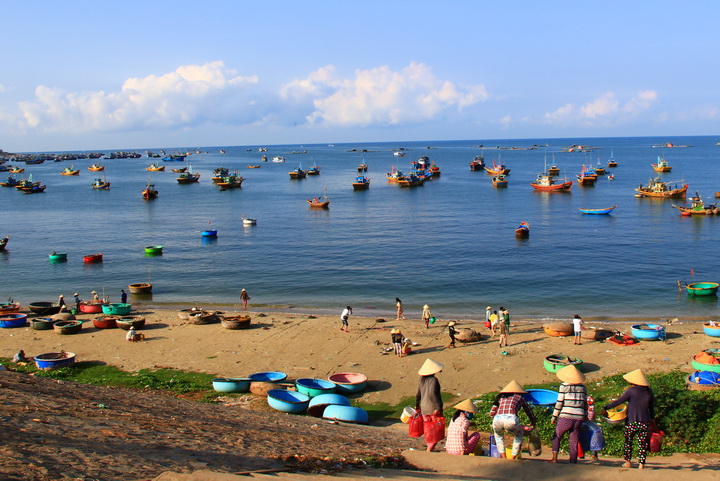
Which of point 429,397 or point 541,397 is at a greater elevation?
point 429,397

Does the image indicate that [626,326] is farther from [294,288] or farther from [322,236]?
[322,236]

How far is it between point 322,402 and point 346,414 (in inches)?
47.2

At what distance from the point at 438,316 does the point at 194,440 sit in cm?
2289

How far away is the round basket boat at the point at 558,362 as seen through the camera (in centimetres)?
2062

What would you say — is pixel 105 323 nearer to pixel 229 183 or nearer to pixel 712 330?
pixel 712 330

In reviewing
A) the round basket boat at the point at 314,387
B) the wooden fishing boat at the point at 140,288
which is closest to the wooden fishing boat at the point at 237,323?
the round basket boat at the point at 314,387

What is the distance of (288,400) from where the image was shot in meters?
17.9

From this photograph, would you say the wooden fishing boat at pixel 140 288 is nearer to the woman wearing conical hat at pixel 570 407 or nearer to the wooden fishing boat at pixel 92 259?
the wooden fishing boat at pixel 92 259

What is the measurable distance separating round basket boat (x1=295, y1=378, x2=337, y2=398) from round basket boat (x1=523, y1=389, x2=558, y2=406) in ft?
20.3

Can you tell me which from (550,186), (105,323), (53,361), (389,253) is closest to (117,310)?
(105,323)

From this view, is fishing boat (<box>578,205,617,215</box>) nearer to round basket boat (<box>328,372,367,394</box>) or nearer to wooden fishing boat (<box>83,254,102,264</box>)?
wooden fishing boat (<box>83,254,102,264</box>)

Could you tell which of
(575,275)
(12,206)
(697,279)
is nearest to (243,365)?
(575,275)

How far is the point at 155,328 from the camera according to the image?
29.5m

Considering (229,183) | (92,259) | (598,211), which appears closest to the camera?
(92,259)
